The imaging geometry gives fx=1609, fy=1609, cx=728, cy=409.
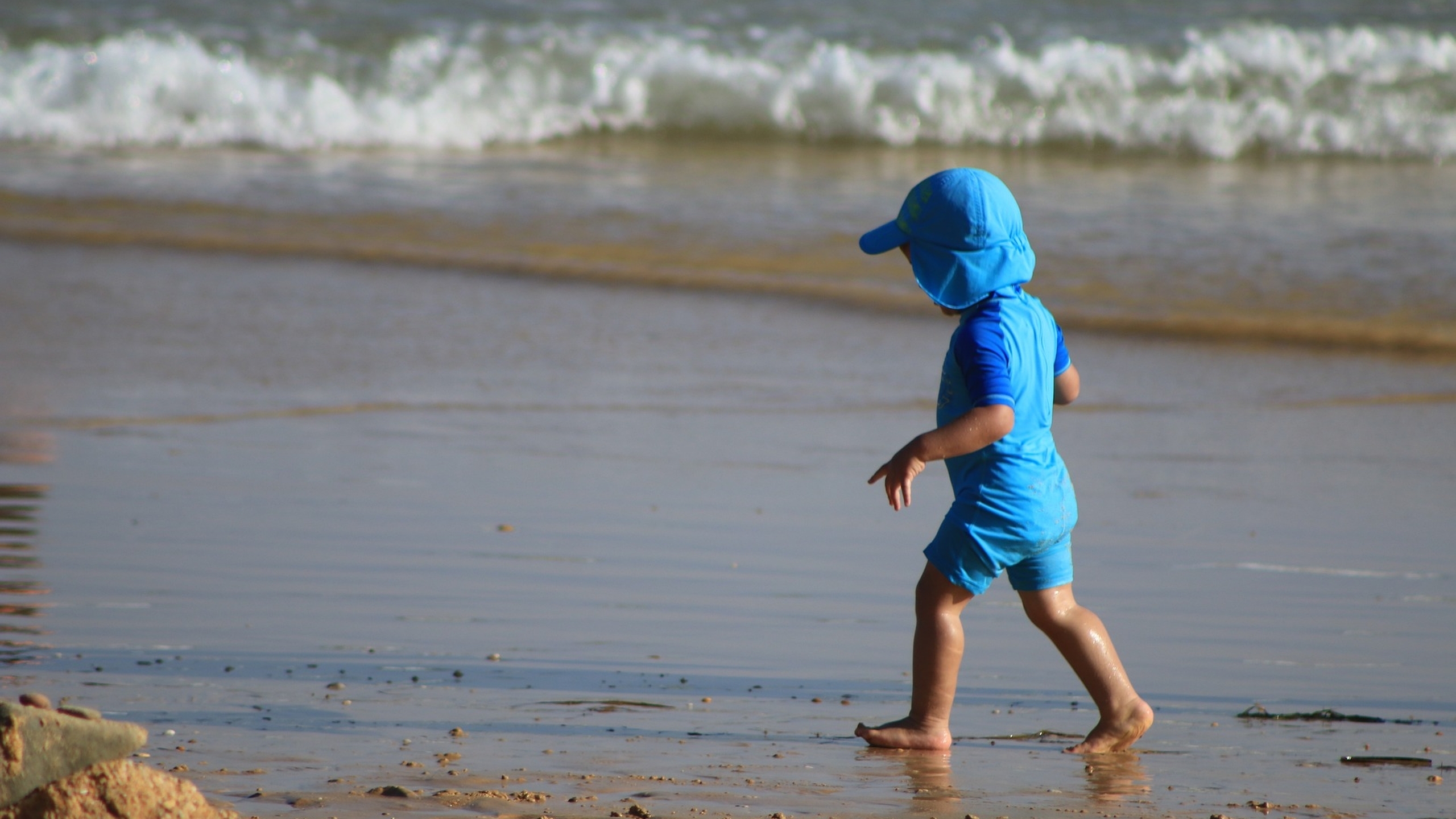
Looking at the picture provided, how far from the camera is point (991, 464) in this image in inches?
117

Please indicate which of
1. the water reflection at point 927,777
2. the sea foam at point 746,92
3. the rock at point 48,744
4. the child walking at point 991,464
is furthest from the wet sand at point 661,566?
the sea foam at point 746,92

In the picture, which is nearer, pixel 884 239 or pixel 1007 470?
pixel 1007 470

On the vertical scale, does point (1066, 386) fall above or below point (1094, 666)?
above

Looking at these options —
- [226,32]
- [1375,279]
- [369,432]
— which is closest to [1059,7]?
[226,32]

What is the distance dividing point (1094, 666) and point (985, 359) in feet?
1.95

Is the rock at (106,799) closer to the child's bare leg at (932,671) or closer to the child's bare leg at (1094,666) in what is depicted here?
the child's bare leg at (932,671)

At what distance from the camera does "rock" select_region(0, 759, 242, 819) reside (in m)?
2.03

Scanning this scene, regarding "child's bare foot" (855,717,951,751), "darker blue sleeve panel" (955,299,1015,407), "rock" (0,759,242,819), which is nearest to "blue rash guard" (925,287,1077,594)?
"darker blue sleeve panel" (955,299,1015,407)

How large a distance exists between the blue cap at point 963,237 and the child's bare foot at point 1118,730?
793 millimetres

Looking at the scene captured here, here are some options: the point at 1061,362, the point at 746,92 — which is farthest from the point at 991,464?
the point at 746,92

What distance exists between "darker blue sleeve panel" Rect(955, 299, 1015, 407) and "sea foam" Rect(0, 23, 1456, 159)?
1213 cm

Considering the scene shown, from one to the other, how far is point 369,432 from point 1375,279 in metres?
5.70

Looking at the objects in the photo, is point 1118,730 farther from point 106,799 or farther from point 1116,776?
point 106,799

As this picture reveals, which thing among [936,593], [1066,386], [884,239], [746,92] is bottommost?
[936,593]
